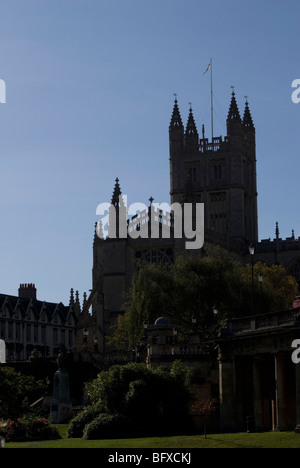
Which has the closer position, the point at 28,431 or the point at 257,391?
the point at 28,431

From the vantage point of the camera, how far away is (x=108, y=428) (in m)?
53.4

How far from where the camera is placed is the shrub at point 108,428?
52.9 meters

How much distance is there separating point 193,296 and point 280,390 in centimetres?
2692

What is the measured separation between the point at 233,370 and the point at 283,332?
316 inches

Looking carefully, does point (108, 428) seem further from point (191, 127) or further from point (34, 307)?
point (191, 127)

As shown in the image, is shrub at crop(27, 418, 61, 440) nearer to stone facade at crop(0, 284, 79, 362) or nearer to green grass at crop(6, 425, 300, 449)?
green grass at crop(6, 425, 300, 449)

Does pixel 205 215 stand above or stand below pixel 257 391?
above

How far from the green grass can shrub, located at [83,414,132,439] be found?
2450 mm

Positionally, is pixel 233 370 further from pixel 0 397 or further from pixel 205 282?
pixel 205 282

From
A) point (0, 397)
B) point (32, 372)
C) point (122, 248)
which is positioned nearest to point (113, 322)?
point (122, 248)

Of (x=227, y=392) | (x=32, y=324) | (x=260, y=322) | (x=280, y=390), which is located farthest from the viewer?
(x=32, y=324)

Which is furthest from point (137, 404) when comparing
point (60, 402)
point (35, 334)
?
→ point (35, 334)

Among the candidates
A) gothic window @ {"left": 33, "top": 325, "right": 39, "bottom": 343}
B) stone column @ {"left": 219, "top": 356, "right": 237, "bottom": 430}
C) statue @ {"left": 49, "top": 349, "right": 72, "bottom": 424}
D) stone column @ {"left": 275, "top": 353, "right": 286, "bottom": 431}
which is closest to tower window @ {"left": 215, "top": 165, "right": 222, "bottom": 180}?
gothic window @ {"left": 33, "top": 325, "right": 39, "bottom": 343}

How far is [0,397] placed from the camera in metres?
62.5
